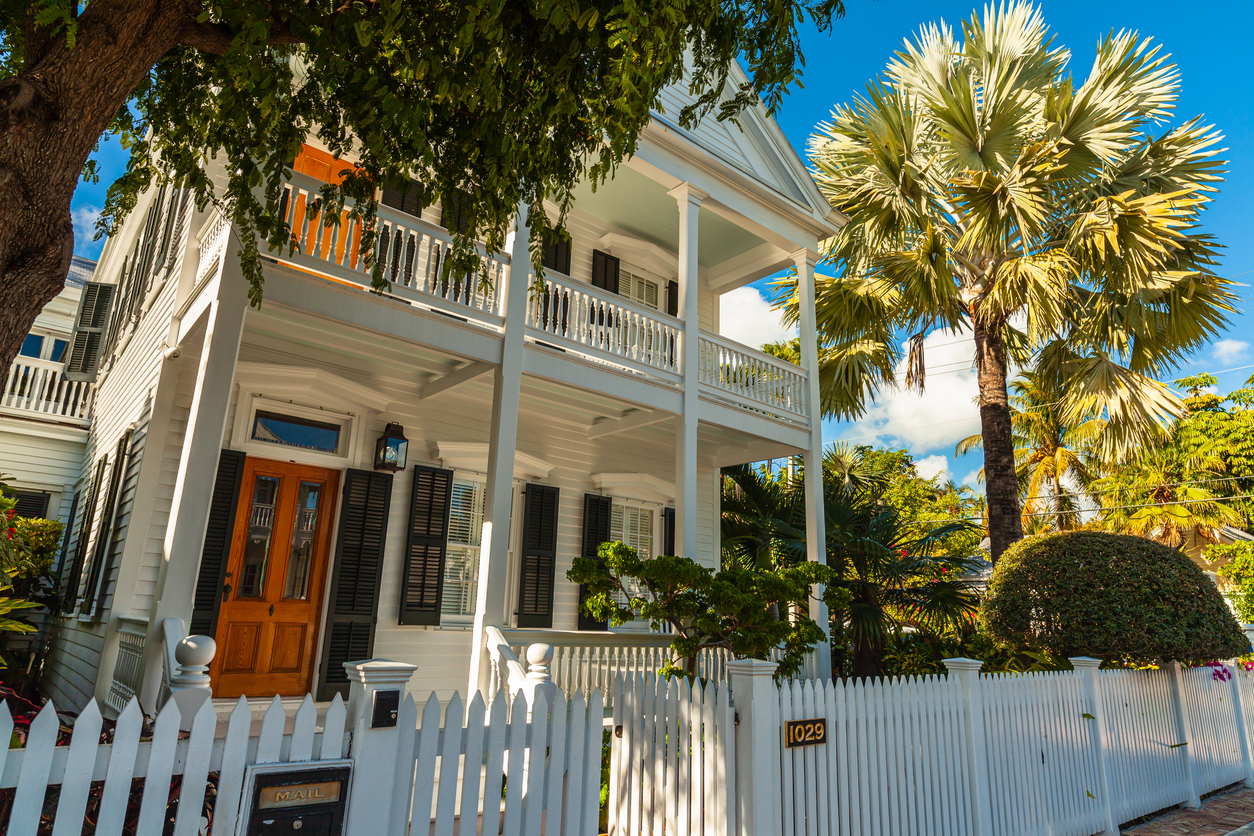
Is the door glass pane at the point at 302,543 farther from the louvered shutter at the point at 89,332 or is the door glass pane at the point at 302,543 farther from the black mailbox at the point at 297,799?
the black mailbox at the point at 297,799

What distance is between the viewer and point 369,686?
2.91 metres

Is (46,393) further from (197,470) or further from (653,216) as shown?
(653,216)

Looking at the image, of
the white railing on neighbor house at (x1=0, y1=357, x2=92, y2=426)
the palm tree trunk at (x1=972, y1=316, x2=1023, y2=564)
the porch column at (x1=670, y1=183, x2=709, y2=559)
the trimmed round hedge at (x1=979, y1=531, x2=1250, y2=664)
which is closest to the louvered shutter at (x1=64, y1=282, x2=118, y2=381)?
the white railing on neighbor house at (x1=0, y1=357, x2=92, y2=426)

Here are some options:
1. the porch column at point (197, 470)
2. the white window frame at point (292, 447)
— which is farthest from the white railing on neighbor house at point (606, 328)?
the porch column at point (197, 470)

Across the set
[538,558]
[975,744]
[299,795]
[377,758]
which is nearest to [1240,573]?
[975,744]

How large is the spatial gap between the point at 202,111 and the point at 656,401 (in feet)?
16.1

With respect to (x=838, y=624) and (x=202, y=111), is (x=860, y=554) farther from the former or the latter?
(x=202, y=111)

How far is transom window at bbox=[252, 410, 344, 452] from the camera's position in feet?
25.0

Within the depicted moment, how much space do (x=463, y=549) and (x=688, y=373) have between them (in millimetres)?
3304

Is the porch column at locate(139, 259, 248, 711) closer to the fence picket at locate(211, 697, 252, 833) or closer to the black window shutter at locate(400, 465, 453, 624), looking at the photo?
the fence picket at locate(211, 697, 252, 833)

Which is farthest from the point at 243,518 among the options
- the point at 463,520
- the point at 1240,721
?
the point at 1240,721

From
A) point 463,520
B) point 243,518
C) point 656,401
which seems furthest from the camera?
point 463,520

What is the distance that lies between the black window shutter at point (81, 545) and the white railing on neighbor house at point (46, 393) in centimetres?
263

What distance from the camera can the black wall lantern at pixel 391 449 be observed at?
26.5ft
